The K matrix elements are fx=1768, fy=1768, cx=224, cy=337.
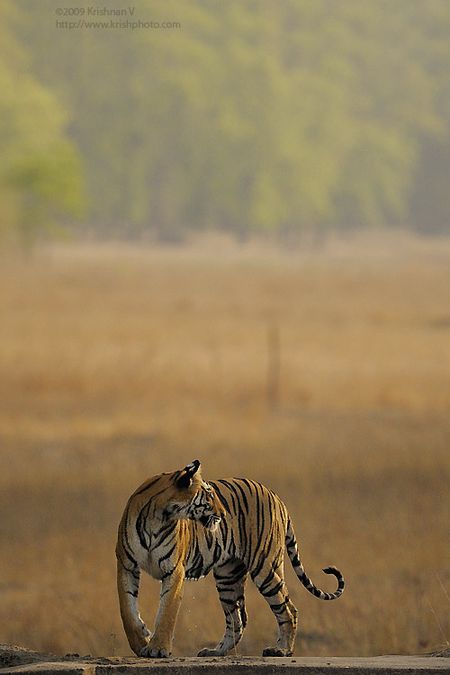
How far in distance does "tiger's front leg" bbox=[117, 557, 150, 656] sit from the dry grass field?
9.72 feet

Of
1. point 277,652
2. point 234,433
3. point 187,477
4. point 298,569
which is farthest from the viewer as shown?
point 234,433

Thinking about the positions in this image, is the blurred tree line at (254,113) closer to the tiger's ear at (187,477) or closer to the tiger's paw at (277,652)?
the tiger's paw at (277,652)

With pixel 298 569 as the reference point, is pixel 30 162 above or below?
above

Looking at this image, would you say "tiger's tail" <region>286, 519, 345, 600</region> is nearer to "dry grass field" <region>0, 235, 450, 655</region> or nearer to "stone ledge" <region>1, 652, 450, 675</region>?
"stone ledge" <region>1, 652, 450, 675</region>

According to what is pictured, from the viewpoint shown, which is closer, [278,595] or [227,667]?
[278,595]

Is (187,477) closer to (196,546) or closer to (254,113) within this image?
(196,546)

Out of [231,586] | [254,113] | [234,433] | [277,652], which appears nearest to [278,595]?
[231,586]

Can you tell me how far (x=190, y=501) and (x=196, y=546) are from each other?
231 mm

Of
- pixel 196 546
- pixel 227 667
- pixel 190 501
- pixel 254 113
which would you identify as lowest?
pixel 227 667

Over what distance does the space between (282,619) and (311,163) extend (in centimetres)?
10399

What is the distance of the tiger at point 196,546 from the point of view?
16.5 ft

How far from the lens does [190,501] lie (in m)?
5.02

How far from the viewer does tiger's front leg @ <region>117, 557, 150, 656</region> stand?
199 inches

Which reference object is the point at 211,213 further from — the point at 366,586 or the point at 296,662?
the point at 296,662
